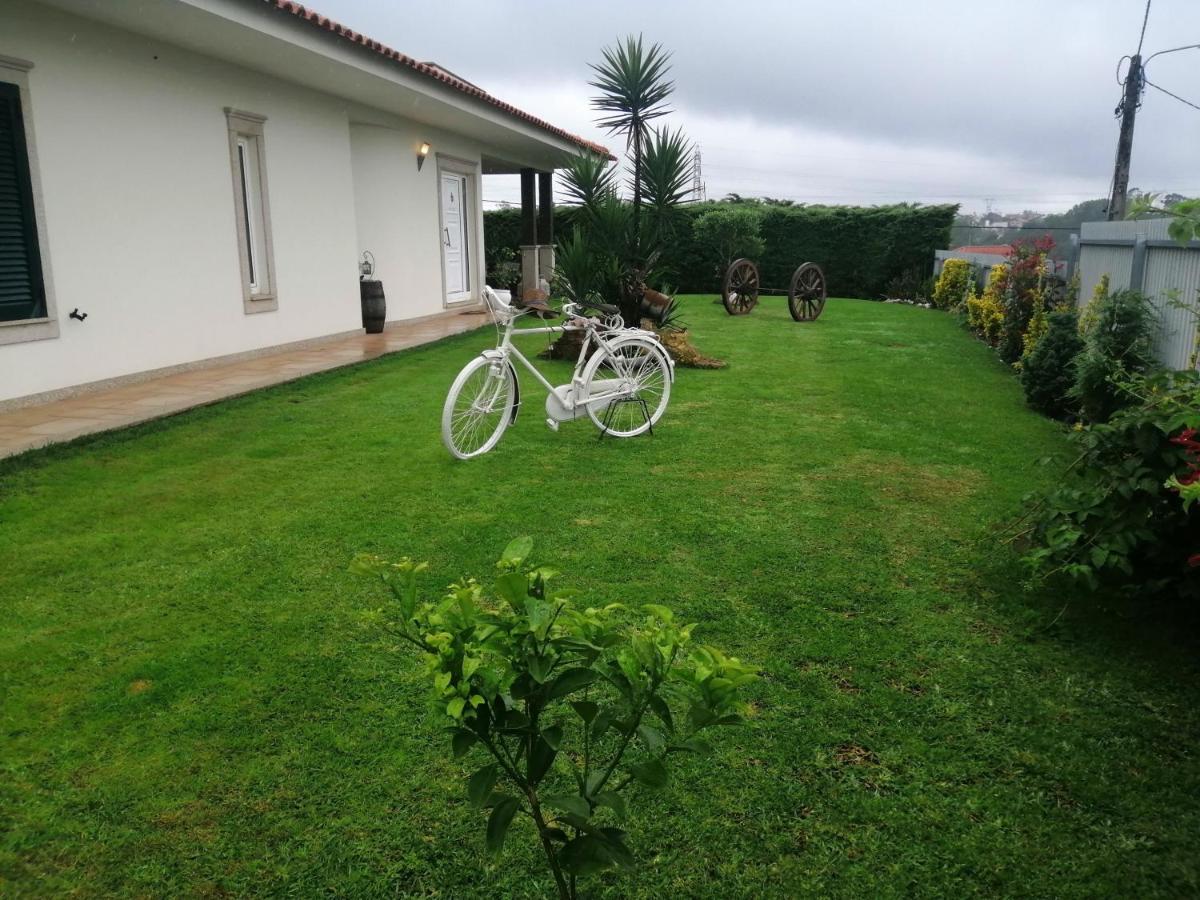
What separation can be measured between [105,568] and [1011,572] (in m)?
3.72

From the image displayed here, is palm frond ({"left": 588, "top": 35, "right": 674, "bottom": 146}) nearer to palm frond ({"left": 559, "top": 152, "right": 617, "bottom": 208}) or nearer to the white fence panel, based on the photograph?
palm frond ({"left": 559, "top": 152, "right": 617, "bottom": 208})

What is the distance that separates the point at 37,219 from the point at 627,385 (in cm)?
459

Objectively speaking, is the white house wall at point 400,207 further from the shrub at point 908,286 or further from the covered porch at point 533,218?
the shrub at point 908,286

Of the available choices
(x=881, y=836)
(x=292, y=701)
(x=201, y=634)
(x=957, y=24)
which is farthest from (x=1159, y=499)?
(x=957, y=24)

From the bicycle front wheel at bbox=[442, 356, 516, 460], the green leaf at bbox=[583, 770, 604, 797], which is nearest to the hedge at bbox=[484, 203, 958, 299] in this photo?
the bicycle front wheel at bbox=[442, 356, 516, 460]

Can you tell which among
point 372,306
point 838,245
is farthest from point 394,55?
point 838,245

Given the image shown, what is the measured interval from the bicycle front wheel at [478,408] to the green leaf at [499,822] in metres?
3.75

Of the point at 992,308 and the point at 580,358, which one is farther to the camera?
the point at 992,308

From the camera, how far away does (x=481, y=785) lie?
1380 mm

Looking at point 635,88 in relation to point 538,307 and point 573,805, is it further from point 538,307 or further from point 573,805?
point 573,805

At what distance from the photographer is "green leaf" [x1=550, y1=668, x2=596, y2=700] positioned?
134 cm

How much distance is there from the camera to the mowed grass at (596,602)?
195cm

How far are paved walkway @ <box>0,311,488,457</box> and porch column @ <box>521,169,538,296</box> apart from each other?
676cm

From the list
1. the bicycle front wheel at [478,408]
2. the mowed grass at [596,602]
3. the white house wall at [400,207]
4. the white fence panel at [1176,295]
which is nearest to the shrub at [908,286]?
the white house wall at [400,207]
